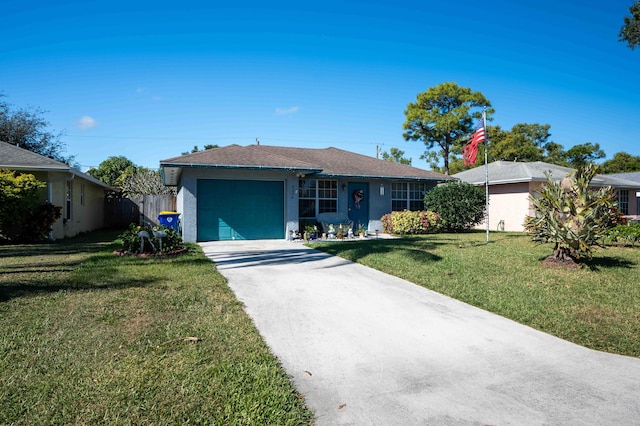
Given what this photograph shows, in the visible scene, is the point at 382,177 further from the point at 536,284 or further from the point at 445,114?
the point at 445,114

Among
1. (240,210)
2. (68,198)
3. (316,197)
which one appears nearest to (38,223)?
(68,198)

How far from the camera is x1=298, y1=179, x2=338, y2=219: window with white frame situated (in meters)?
15.3

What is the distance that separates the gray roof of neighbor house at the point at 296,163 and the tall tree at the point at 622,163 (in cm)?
4025

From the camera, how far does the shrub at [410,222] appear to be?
15.7 m

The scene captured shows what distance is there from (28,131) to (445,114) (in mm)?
33347

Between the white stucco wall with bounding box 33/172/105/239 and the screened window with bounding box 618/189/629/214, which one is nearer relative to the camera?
the white stucco wall with bounding box 33/172/105/239

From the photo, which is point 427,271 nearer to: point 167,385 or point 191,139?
point 167,385

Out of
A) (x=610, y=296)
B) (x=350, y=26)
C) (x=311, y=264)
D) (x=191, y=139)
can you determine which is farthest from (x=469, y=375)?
(x=191, y=139)

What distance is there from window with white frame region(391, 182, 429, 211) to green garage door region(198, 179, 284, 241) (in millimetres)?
5807

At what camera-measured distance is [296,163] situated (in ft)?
46.0

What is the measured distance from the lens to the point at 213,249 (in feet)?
36.6

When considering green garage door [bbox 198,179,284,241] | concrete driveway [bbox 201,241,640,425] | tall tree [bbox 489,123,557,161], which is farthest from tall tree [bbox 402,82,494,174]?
concrete driveway [bbox 201,241,640,425]

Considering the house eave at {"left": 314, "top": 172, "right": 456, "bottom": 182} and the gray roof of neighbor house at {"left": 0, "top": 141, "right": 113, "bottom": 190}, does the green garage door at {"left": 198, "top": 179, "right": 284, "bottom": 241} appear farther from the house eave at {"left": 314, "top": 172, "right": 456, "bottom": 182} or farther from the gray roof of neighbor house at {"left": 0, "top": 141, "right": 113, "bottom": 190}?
the gray roof of neighbor house at {"left": 0, "top": 141, "right": 113, "bottom": 190}

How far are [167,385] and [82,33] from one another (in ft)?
49.6
